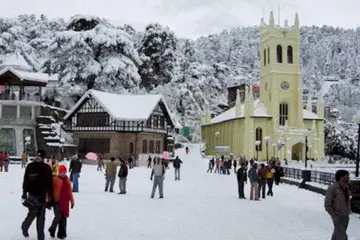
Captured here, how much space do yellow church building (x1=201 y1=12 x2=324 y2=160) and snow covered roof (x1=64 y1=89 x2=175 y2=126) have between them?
2276 cm

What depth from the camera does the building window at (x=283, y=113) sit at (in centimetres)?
7306

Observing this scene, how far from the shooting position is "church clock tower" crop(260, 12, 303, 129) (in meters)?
72.9

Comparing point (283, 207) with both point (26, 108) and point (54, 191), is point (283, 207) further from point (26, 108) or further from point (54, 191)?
point (26, 108)

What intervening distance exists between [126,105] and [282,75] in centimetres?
3151

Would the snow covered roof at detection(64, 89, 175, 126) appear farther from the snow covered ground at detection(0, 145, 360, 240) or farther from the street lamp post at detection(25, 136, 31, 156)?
the snow covered ground at detection(0, 145, 360, 240)

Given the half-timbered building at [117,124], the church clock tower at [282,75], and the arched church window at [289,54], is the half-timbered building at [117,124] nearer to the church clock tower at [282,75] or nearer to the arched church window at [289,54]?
the church clock tower at [282,75]

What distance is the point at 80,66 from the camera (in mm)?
58688

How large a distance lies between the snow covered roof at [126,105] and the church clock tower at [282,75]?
2600 cm

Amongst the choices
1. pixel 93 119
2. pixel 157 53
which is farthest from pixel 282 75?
pixel 93 119

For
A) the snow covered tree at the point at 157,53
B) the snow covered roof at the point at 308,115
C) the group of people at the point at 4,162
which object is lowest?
the group of people at the point at 4,162

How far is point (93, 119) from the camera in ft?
167

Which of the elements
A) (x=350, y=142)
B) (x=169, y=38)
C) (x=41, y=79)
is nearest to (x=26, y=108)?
(x=41, y=79)

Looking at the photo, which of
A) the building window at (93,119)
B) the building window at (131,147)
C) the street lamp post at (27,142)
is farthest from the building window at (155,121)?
the street lamp post at (27,142)

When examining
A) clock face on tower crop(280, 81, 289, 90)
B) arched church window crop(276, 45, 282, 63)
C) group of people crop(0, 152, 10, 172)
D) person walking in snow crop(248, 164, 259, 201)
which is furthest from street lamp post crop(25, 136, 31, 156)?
arched church window crop(276, 45, 282, 63)
